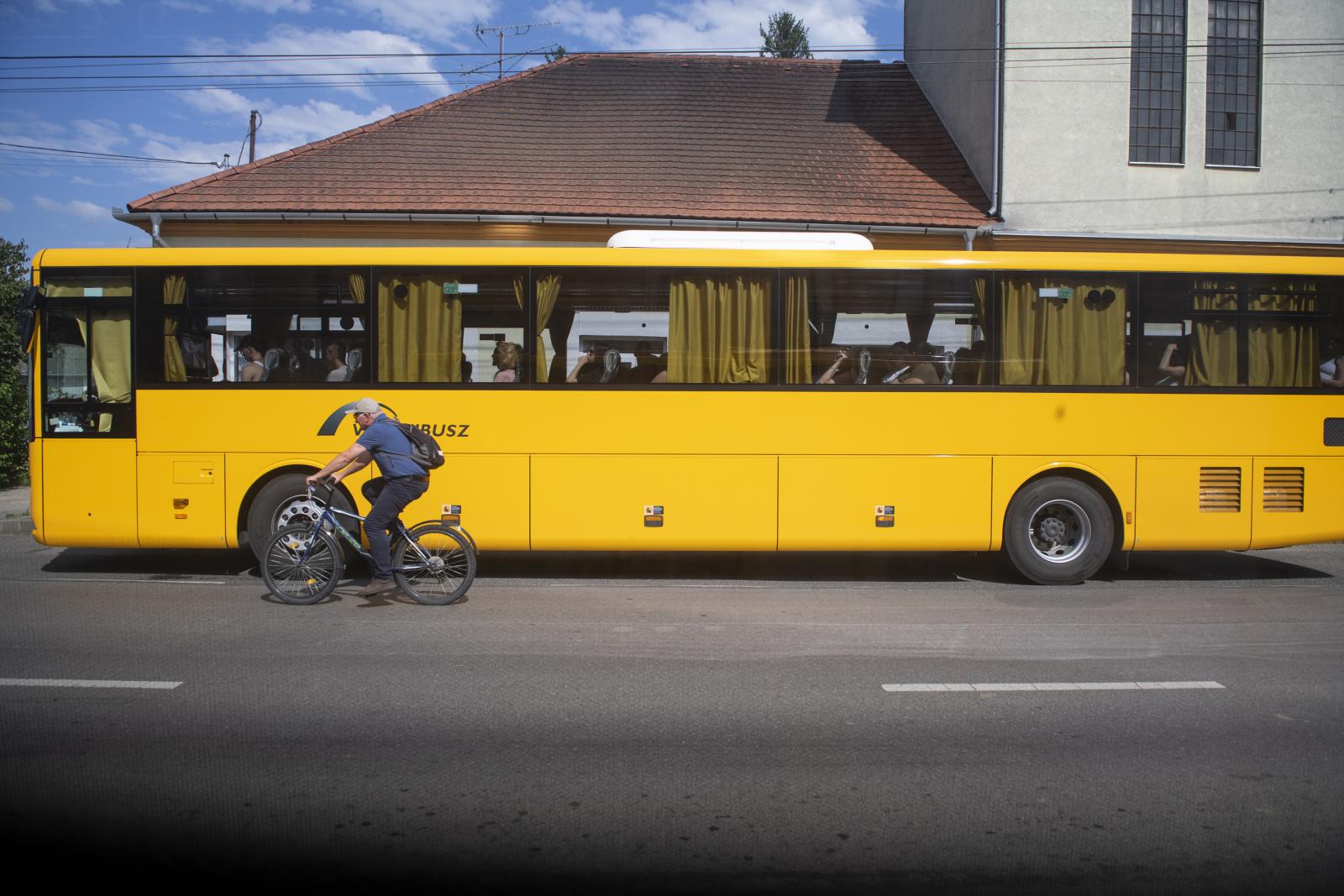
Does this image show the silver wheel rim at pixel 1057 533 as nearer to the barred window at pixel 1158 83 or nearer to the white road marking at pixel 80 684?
the white road marking at pixel 80 684

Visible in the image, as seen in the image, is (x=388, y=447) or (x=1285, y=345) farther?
(x=1285, y=345)

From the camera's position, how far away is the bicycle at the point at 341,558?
8.61 m

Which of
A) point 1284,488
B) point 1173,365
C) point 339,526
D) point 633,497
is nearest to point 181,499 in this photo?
point 339,526

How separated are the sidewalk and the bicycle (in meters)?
5.99

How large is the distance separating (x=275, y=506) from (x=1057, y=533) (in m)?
7.26

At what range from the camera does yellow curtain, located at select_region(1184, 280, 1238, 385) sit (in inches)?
388

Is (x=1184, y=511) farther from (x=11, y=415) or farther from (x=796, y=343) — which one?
(x=11, y=415)

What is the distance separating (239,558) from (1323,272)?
440 inches

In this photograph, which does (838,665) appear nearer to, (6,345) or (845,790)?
(845,790)

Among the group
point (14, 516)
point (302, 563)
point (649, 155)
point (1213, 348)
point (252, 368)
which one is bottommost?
point (14, 516)

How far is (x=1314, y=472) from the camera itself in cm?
986

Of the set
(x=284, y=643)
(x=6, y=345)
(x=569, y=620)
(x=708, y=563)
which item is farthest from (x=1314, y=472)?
(x=6, y=345)

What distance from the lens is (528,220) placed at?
18078 mm

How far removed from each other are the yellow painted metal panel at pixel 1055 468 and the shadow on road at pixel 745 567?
3.00ft
